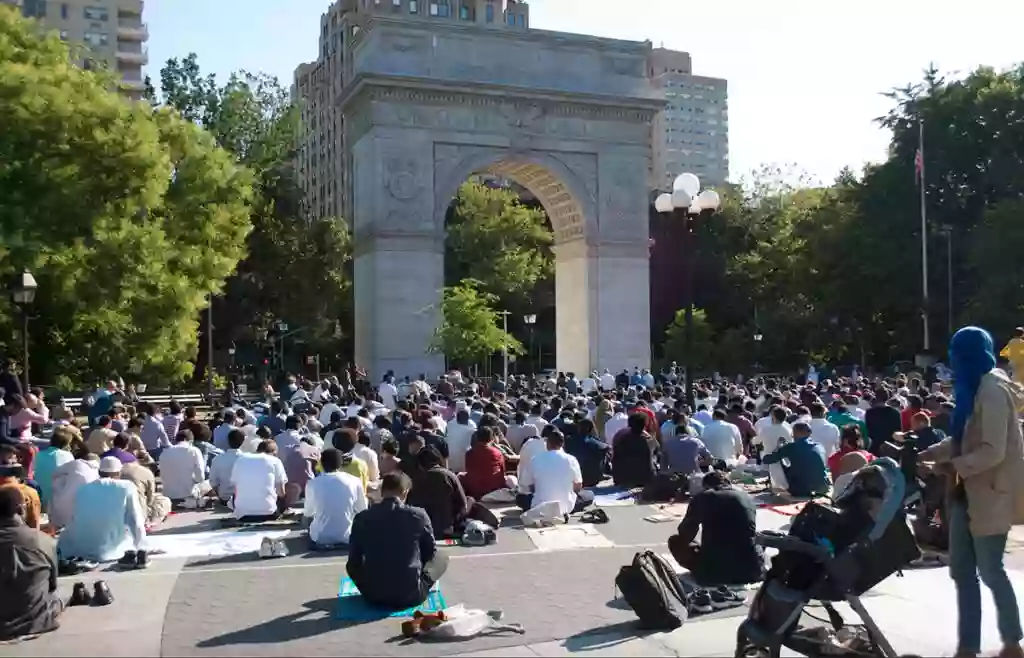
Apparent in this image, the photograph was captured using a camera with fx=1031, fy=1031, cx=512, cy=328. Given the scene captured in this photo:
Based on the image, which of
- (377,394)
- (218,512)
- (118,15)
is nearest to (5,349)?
(377,394)

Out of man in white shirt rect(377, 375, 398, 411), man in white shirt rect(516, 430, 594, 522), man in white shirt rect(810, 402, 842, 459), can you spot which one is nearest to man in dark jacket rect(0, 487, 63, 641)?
man in white shirt rect(516, 430, 594, 522)

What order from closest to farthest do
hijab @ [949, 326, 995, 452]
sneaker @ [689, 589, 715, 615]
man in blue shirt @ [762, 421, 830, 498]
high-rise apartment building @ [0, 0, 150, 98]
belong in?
hijab @ [949, 326, 995, 452], sneaker @ [689, 589, 715, 615], man in blue shirt @ [762, 421, 830, 498], high-rise apartment building @ [0, 0, 150, 98]

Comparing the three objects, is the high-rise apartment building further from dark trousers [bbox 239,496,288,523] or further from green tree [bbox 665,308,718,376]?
dark trousers [bbox 239,496,288,523]

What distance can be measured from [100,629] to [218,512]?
574 cm

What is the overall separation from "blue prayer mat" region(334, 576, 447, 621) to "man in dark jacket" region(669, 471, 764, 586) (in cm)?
190

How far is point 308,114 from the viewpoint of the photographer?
379 feet

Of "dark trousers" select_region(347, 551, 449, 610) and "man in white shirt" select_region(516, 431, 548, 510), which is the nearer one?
"dark trousers" select_region(347, 551, 449, 610)

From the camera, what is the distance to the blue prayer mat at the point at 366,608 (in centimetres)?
761

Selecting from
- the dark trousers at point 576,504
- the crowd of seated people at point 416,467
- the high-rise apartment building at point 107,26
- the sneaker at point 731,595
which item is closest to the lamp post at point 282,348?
the high-rise apartment building at point 107,26

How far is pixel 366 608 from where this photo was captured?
25.5 feet

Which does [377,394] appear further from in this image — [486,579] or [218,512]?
[486,579]

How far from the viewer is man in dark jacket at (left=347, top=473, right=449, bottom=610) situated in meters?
7.62

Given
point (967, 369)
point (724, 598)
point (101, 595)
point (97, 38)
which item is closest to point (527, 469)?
point (724, 598)

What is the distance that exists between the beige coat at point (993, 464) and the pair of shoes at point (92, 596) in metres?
6.32
